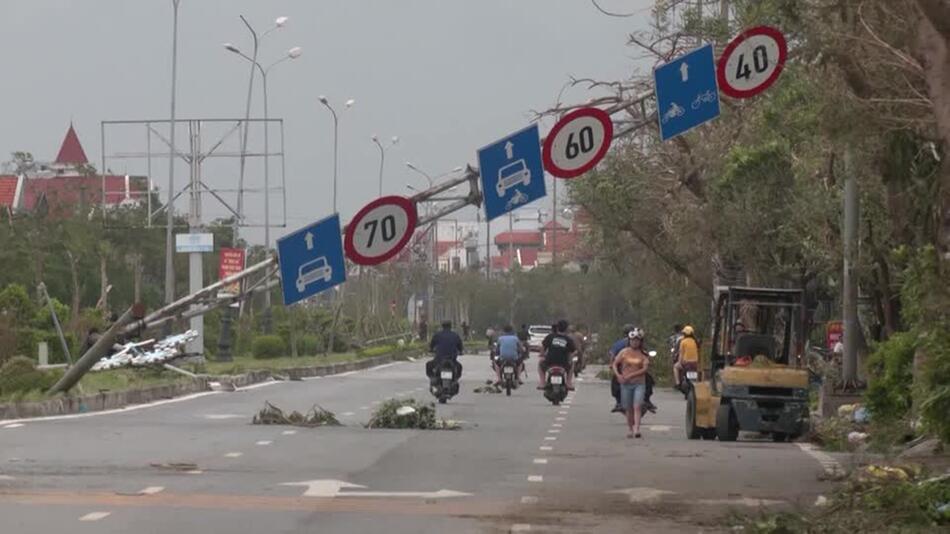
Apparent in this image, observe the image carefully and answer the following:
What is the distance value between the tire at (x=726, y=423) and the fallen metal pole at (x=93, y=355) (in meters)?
8.96

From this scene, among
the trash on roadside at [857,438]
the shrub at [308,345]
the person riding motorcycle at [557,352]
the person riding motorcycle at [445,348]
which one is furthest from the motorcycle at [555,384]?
the shrub at [308,345]

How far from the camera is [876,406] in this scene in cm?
2553

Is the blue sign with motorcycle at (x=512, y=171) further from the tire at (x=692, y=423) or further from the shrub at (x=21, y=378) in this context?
the shrub at (x=21, y=378)

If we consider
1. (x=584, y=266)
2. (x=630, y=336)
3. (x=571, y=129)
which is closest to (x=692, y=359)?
(x=630, y=336)

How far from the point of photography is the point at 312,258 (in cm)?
2198

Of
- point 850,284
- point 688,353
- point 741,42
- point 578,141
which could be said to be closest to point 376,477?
point 578,141

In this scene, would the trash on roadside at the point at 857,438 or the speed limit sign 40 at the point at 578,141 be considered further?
the trash on roadside at the point at 857,438

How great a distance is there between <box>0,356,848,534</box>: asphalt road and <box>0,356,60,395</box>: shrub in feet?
5.88

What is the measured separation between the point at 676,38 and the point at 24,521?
74.4 ft

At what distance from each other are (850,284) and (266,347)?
115 ft

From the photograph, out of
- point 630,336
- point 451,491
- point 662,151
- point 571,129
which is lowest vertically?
point 451,491

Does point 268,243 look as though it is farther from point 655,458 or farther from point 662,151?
point 655,458

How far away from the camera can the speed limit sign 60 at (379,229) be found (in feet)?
69.5

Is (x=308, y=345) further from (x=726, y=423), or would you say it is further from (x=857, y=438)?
(x=857, y=438)
